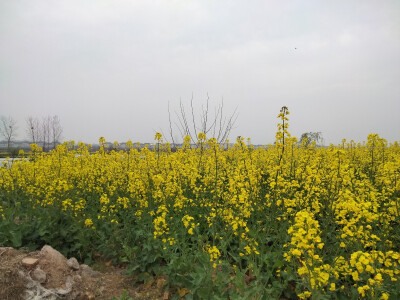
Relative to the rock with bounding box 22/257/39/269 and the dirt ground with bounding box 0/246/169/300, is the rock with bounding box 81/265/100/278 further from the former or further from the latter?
the rock with bounding box 22/257/39/269

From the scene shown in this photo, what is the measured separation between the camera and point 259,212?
4371 mm

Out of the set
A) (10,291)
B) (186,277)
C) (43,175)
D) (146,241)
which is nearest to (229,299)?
(186,277)

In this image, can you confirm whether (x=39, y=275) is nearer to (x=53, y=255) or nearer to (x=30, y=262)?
(x=30, y=262)

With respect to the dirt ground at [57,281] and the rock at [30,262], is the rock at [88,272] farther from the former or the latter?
the rock at [30,262]

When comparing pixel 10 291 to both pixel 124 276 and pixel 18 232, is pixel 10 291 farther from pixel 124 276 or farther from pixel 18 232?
pixel 18 232

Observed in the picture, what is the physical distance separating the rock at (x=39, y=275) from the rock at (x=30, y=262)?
4.0 inches

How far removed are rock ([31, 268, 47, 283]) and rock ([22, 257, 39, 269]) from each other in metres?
0.10

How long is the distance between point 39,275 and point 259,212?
3.08 metres

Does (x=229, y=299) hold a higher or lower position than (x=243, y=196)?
lower

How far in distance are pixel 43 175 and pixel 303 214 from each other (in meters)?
5.48

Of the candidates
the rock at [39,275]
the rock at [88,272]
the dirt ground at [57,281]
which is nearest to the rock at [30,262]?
the dirt ground at [57,281]

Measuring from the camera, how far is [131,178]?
530 centimetres

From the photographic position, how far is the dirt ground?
3031 mm

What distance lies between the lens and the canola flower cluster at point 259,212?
2648mm
